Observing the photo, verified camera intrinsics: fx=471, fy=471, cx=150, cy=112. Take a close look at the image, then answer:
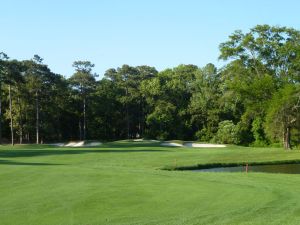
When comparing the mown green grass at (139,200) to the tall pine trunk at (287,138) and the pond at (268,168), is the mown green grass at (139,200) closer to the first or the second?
the pond at (268,168)

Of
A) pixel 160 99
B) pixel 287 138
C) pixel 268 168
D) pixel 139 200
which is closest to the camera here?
pixel 139 200

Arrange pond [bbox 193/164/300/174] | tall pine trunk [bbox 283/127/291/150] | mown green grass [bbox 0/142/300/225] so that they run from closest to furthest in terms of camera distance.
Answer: mown green grass [bbox 0/142/300/225] → pond [bbox 193/164/300/174] → tall pine trunk [bbox 283/127/291/150]

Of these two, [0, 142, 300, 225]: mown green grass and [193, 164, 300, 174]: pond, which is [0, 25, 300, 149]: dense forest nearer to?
[193, 164, 300, 174]: pond

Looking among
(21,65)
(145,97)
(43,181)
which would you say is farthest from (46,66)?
(43,181)

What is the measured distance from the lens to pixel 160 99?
8569cm

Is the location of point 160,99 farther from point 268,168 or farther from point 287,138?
point 268,168

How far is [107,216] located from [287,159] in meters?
31.4

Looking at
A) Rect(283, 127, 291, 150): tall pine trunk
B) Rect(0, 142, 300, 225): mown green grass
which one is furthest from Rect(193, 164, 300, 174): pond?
Rect(283, 127, 291, 150): tall pine trunk

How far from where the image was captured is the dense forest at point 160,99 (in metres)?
58.0

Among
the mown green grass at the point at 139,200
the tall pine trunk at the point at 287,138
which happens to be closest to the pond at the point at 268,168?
the mown green grass at the point at 139,200

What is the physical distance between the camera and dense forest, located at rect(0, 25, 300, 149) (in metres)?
58.0

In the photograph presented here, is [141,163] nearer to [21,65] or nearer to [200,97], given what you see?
[21,65]

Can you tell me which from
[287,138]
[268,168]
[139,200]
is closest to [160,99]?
[287,138]

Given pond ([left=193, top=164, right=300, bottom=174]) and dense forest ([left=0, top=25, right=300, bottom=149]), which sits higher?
dense forest ([left=0, top=25, right=300, bottom=149])
